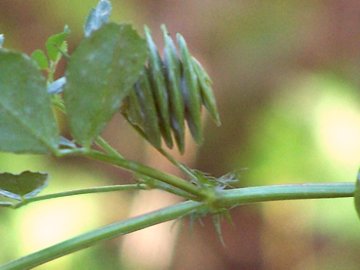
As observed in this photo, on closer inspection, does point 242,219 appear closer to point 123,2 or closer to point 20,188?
point 123,2

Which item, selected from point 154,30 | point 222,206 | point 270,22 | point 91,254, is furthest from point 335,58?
point 222,206

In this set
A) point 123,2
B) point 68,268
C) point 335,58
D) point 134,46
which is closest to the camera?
point 134,46

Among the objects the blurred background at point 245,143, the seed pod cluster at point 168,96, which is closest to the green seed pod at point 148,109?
the seed pod cluster at point 168,96

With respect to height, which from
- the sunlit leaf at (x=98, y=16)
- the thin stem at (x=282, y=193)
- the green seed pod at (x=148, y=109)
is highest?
the sunlit leaf at (x=98, y=16)

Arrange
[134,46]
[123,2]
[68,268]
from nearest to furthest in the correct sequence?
[134,46]
[68,268]
[123,2]

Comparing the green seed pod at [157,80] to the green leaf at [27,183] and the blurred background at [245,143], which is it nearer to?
the green leaf at [27,183]

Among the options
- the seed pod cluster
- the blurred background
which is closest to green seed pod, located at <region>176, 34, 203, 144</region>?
the seed pod cluster

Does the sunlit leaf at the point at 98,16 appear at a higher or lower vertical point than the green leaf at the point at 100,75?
higher
